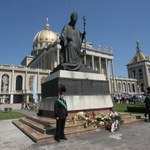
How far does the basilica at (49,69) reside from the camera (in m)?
52.1

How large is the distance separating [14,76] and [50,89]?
48306 mm

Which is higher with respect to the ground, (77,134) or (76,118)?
(76,118)

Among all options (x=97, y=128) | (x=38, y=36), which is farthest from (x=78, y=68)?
(x=38, y=36)

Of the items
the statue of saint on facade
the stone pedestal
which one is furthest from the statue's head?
the stone pedestal

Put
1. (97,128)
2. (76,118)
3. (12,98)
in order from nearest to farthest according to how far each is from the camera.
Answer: (97,128) → (76,118) → (12,98)

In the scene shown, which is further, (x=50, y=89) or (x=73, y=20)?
(x=73, y=20)

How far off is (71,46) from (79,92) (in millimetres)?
2725

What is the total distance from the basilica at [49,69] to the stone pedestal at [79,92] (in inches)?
905

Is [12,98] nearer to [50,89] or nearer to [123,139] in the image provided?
[50,89]

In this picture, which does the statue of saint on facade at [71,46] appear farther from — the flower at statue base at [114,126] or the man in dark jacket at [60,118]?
the flower at statue base at [114,126]

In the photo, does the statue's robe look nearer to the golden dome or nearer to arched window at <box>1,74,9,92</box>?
arched window at <box>1,74,9,92</box>

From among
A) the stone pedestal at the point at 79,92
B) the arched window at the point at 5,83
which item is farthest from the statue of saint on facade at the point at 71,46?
the arched window at the point at 5,83

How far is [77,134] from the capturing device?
588 centimetres

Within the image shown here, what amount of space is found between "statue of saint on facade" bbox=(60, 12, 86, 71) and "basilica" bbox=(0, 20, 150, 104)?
2219cm
